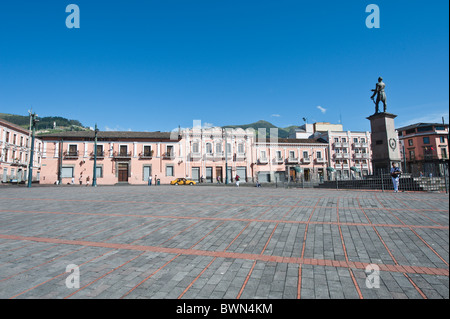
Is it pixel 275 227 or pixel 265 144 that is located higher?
pixel 265 144

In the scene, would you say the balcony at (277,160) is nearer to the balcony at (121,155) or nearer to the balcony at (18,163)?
the balcony at (121,155)

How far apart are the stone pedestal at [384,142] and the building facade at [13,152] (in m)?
44.6

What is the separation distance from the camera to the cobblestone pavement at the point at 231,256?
9.07ft

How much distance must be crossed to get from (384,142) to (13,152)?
50049 mm

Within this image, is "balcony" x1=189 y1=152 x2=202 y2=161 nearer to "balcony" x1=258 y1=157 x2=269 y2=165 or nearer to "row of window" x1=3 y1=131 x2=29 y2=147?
"balcony" x1=258 y1=157 x2=269 y2=165

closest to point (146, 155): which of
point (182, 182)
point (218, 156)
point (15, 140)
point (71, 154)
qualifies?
point (182, 182)

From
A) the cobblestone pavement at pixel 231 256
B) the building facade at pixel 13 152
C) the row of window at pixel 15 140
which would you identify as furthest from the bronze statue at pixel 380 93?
the row of window at pixel 15 140

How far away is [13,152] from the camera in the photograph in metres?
37.3

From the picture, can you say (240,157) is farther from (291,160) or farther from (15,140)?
(15,140)

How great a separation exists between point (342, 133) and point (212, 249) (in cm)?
4974

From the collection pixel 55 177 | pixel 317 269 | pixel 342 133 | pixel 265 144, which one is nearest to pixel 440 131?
pixel 342 133

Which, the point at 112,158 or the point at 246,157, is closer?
the point at 112,158

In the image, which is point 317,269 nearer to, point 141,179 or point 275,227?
point 275,227

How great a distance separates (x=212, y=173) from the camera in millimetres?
40125
